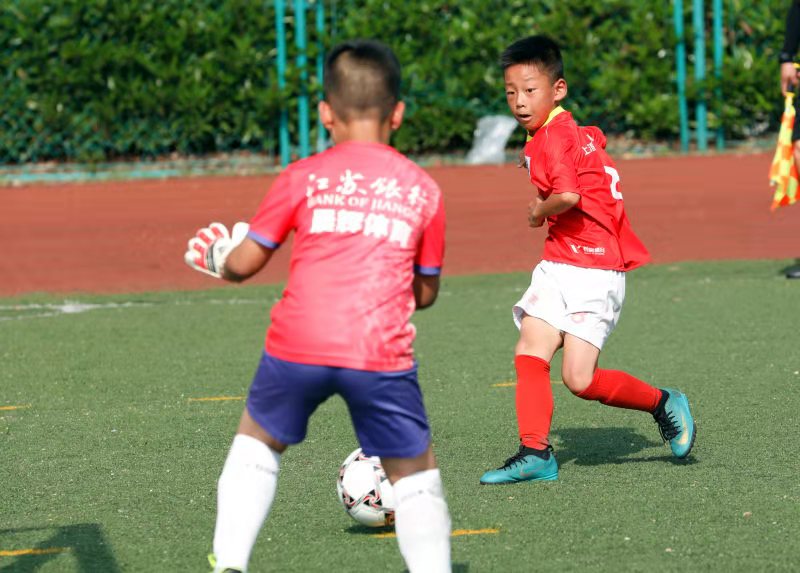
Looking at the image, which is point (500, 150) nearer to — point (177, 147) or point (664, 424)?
point (177, 147)

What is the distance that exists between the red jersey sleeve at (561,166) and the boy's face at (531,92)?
0.47ft

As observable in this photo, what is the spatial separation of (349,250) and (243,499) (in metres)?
0.63

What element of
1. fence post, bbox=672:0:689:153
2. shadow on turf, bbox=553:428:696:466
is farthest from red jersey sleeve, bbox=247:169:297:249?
fence post, bbox=672:0:689:153

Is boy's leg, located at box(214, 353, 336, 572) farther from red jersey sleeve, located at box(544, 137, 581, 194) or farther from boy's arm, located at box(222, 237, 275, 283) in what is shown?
red jersey sleeve, located at box(544, 137, 581, 194)

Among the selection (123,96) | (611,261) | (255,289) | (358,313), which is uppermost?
(358,313)

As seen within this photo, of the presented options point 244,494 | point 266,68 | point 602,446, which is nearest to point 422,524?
point 244,494

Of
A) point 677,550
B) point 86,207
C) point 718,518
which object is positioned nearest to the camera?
point 677,550

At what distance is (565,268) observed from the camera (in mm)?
4922

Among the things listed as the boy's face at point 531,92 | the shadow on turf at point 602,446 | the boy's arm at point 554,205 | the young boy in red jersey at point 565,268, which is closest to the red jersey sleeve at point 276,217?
the boy's arm at point 554,205

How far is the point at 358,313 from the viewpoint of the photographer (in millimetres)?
3209

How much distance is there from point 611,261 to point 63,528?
1983mm

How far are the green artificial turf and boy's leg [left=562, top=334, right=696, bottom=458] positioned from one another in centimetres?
12

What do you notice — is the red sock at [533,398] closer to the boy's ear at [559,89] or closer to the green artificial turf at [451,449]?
the green artificial turf at [451,449]

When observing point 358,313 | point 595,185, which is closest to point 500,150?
point 595,185
